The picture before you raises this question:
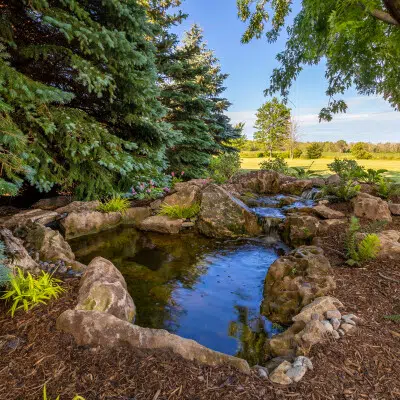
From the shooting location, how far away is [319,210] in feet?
18.9

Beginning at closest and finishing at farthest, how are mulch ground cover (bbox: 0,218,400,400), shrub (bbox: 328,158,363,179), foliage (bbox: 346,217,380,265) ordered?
1. mulch ground cover (bbox: 0,218,400,400)
2. foliage (bbox: 346,217,380,265)
3. shrub (bbox: 328,158,363,179)

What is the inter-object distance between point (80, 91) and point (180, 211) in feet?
13.4

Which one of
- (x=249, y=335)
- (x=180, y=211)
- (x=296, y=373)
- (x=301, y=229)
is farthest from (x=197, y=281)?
(x=180, y=211)

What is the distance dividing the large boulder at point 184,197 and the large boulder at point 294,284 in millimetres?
3570

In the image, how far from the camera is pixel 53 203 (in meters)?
6.56

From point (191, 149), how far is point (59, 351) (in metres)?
8.83

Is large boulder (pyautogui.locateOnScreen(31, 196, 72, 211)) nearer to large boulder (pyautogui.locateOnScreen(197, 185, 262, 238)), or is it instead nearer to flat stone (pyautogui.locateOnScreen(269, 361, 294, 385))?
large boulder (pyautogui.locateOnScreen(197, 185, 262, 238))

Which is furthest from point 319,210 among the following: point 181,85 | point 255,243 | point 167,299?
point 181,85

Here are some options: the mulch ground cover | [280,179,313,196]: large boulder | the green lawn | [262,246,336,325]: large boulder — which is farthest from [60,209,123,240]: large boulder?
the green lawn

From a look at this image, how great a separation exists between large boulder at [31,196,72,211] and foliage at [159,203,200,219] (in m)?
2.41

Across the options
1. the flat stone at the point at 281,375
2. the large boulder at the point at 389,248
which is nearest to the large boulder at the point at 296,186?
the large boulder at the point at 389,248

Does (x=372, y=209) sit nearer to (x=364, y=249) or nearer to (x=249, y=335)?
(x=364, y=249)

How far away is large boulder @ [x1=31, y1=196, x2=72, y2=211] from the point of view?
251 inches

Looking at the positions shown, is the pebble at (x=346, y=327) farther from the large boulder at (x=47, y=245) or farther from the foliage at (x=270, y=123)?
the foliage at (x=270, y=123)
